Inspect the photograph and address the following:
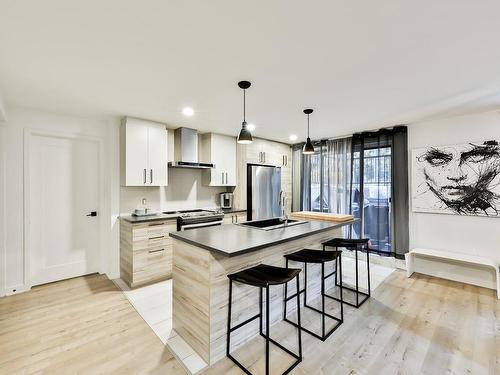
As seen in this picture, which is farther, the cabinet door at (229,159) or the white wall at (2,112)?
the cabinet door at (229,159)

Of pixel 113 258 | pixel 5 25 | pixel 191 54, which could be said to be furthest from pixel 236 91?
pixel 113 258

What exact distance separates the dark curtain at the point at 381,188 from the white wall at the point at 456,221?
185 mm

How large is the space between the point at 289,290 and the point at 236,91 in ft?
7.29

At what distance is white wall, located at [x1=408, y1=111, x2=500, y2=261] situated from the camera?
3.31 m

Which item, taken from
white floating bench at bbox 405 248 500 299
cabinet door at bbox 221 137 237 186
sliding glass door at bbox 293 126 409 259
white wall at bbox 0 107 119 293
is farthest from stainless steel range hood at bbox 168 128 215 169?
white floating bench at bbox 405 248 500 299

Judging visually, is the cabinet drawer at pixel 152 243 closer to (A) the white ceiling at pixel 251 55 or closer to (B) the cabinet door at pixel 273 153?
(A) the white ceiling at pixel 251 55

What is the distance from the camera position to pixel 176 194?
4312 mm

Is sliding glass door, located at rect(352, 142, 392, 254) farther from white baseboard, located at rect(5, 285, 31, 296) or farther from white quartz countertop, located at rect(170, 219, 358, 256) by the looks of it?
white baseboard, located at rect(5, 285, 31, 296)

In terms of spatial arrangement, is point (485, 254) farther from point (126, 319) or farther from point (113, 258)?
point (113, 258)

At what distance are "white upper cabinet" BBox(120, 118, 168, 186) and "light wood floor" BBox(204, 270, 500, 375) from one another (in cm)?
264

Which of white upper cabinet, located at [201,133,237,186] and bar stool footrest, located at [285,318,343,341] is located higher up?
white upper cabinet, located at [201,133,237,186]

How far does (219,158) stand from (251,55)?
2.71m

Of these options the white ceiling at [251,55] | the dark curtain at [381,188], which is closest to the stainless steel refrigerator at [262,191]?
the dark curtain at [381,188]

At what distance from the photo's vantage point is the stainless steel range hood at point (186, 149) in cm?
404
